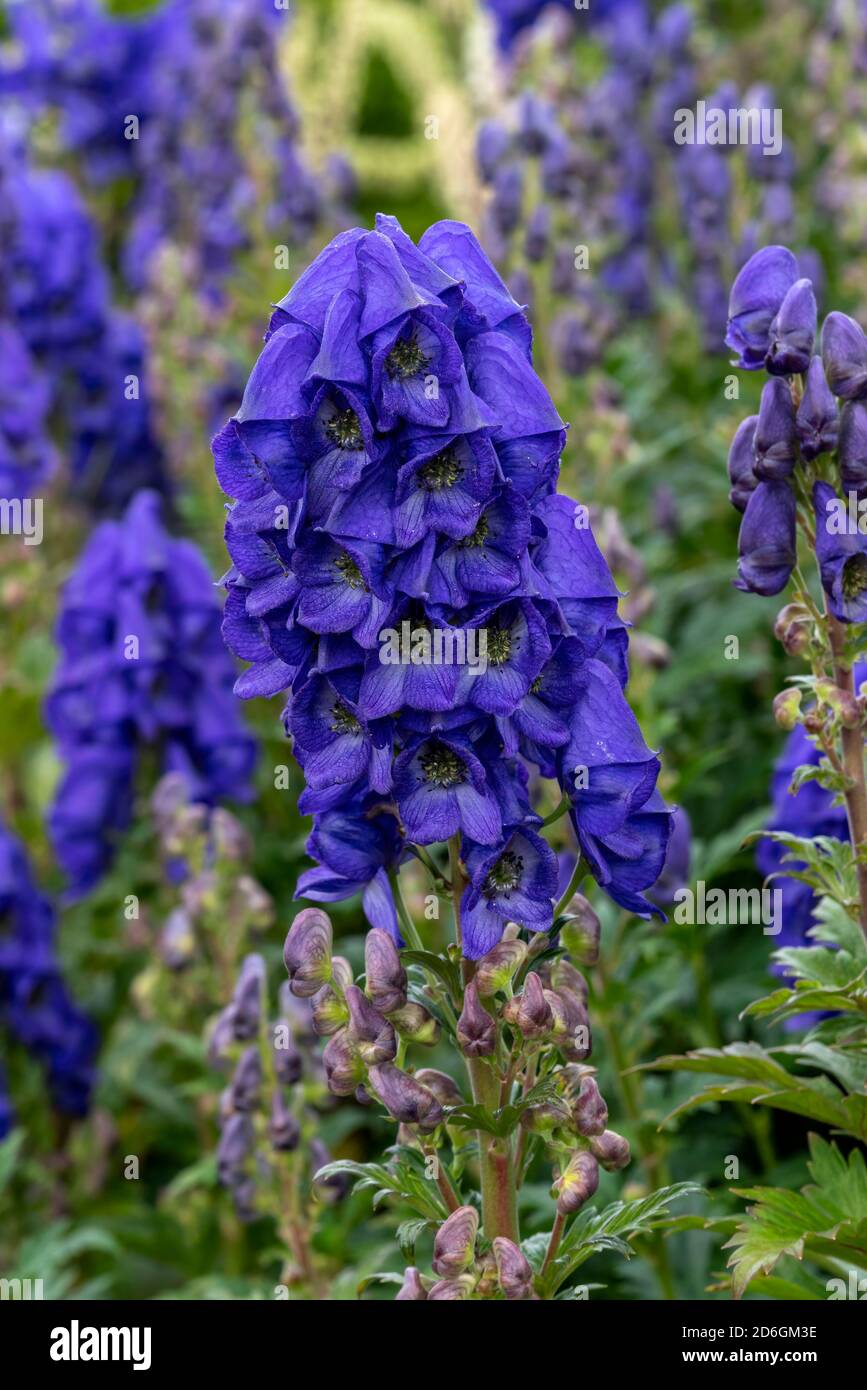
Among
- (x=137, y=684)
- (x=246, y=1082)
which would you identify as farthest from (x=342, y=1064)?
(x=137, y=684)

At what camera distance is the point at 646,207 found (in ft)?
18.9

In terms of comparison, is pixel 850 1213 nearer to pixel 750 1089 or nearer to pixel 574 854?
pixel 750 1089

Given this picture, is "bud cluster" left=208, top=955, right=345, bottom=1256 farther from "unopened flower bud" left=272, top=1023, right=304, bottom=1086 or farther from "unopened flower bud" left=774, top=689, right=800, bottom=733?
"unopened flower bud" left=774, top=689, right=800, bottom=733

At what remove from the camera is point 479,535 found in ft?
5.73


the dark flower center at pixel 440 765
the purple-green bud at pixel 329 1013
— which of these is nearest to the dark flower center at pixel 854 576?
the dark flower center at pixel 440 765

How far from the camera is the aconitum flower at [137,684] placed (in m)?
3.75

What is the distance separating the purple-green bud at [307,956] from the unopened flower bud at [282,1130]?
2.48ft

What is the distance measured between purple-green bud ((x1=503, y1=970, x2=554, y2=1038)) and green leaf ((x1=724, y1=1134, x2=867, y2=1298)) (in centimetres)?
31

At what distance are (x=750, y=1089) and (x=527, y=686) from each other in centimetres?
58

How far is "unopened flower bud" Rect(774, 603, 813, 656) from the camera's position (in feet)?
6.64

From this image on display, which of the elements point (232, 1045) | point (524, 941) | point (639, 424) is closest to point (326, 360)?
point (524, 941)

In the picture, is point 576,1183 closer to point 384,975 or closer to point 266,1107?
point 384,975

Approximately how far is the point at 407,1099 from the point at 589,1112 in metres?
0.19

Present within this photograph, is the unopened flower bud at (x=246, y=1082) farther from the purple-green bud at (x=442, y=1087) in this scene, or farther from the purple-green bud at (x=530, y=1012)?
the purple-green bud at (x=530, y=1012)
